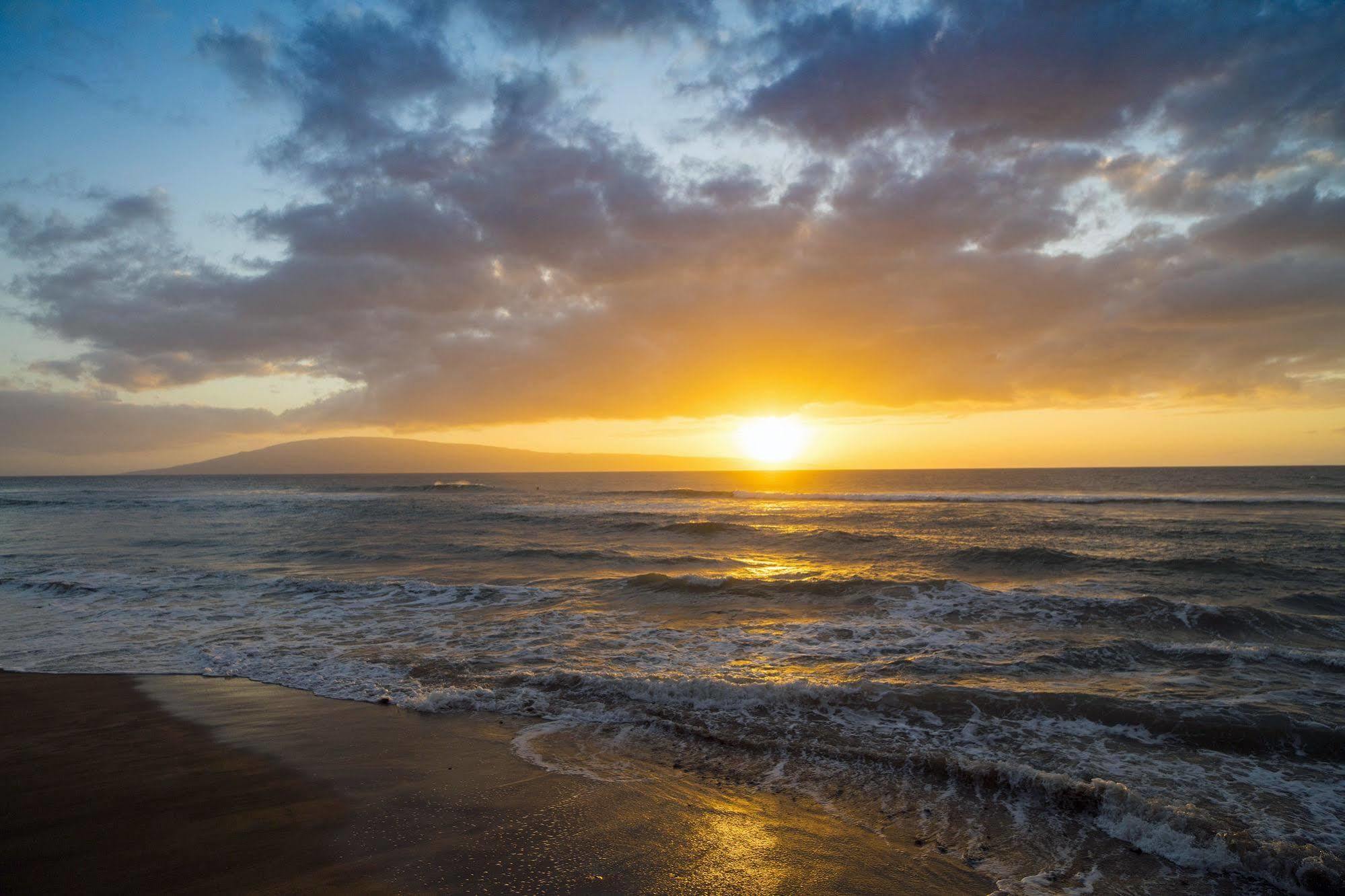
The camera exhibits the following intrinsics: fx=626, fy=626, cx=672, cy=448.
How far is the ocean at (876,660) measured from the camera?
19.2 ft

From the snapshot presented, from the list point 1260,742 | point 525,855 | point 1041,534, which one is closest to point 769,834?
point 525,855

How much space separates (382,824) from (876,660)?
811 cm

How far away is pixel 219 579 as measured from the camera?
18859mm

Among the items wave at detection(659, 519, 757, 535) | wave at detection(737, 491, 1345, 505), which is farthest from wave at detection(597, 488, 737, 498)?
wave at detection(659, 519, 757, 535)

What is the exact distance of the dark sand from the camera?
466cm

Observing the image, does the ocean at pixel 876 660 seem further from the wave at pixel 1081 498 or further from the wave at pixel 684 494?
the wave at pixel 684 494

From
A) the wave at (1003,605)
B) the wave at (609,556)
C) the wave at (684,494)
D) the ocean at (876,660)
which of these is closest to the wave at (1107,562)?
the ocean at (876,660)

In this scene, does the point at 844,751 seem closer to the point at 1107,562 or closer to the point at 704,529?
the point at 1107,562

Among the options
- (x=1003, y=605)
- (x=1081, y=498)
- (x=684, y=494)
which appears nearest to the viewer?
(x=1003, y=605)

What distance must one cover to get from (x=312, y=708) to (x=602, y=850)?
219 inches

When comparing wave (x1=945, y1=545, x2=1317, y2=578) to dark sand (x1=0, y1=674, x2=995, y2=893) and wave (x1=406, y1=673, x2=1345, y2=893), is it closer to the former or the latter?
wave (x1=406, y1=673, x2=1345, y2=893)

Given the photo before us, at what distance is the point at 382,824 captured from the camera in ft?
17.7

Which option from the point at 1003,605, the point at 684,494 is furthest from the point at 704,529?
the point at 684,494

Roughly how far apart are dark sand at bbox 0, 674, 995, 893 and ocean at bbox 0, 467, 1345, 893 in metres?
0.60
